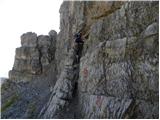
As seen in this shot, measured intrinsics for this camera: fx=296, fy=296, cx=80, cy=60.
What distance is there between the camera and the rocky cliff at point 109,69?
19703mm

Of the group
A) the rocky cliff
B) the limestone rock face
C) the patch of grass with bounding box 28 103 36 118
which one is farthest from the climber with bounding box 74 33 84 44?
the limestone rock face

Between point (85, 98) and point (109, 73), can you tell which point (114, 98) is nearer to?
point (109, 73)

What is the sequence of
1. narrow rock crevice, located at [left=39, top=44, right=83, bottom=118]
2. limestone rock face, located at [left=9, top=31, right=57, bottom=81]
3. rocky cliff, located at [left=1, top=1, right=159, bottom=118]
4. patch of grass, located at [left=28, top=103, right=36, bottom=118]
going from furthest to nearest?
limestone rock face, located at [left=9, top=31, right=57, bottom=81] → patch of grass, located at [left=28, top=103, right=36, bottom=118] → narrow rock crevice, located at [left=39, top=44, right=83, bottom=118] → rocky cliff, located at [left=1, top=1, right=159, bottom=118]

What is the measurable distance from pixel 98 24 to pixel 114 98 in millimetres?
9554

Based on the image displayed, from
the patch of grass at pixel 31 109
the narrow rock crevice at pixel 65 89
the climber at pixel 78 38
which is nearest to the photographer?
the narrow rock crevice at pixel 65 89

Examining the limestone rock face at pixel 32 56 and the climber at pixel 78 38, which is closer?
the climber at pixel 78 38

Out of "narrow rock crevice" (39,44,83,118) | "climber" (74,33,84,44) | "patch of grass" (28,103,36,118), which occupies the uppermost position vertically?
"climber" (74,33,84,44)

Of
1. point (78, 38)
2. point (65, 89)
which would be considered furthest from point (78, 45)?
point (65, 89)

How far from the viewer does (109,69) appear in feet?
81.1

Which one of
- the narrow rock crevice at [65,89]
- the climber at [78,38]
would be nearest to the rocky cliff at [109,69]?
the narrow rock crevice at [65,89]

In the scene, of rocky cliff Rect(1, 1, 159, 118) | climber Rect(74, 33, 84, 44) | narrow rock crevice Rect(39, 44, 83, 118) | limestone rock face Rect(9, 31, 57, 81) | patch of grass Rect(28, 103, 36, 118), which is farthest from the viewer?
limestone rock face Rect(9, 31, 57, 81)

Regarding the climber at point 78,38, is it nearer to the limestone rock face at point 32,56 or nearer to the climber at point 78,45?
the climber at point 78,45

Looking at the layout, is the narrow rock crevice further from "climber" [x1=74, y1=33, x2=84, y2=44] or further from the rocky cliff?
"climber" [x1=74, y1=33, x2=84, y2=44]

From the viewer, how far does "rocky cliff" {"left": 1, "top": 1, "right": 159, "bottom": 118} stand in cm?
1970
